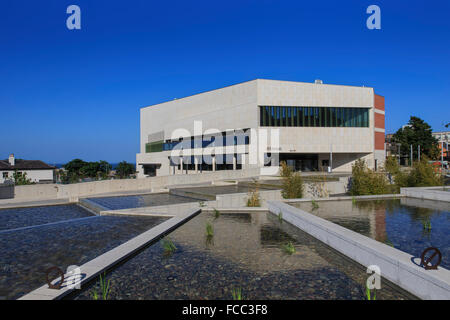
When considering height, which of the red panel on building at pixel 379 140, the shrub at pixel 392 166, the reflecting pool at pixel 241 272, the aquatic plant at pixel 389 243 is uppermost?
the red panel on building at pixel 379 140

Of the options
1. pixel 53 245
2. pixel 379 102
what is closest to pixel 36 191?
pixel 53 245

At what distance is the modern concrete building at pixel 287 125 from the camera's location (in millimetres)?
35812

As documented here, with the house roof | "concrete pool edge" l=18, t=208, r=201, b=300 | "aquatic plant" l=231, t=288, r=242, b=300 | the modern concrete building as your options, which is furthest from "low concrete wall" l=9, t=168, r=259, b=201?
the house roof

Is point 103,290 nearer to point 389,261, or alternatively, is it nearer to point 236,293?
point 236,293

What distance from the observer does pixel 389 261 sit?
4.82m

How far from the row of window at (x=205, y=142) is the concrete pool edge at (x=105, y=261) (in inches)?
1152

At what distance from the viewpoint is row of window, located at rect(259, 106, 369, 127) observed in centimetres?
3591

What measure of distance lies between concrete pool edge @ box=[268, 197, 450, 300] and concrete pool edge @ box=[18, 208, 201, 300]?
13.0ft

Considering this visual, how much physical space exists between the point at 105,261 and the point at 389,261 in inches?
192

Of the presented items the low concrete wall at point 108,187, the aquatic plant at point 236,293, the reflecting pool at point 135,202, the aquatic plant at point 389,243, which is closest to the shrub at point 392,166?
the low concrete wall at point 108,187

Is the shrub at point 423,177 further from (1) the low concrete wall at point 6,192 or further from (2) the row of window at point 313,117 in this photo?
(1) the low concrete wall at point 6,192

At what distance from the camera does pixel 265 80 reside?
3572 cm
